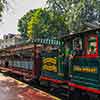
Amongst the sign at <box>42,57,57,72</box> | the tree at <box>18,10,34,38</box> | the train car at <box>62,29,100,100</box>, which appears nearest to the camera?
the train car at <box>62,29,100,100</box>

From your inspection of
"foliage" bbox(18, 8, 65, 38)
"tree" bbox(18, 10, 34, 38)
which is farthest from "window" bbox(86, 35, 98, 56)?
"tree" bbox(18, 10, 34, 38)

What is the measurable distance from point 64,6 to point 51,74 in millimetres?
40056

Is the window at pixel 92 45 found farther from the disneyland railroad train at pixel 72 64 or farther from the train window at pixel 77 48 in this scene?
the train window at pixel 77 48

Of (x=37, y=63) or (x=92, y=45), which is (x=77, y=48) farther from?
(x=37, y=63)

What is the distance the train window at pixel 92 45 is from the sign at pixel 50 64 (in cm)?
323

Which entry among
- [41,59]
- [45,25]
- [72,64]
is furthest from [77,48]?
[45,25]

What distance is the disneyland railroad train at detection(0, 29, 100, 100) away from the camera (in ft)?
33.8

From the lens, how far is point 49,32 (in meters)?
63.7

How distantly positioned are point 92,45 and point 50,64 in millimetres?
4247

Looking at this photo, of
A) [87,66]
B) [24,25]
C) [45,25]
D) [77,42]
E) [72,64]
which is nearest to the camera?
[87,66]

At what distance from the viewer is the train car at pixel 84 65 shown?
398 inches

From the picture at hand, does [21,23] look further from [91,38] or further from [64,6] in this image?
[91,38]

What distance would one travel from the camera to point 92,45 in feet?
34.5

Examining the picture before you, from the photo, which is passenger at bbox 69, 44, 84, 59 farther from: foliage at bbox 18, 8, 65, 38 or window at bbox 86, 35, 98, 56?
foliage at bbox 18, 8, 65, 38
